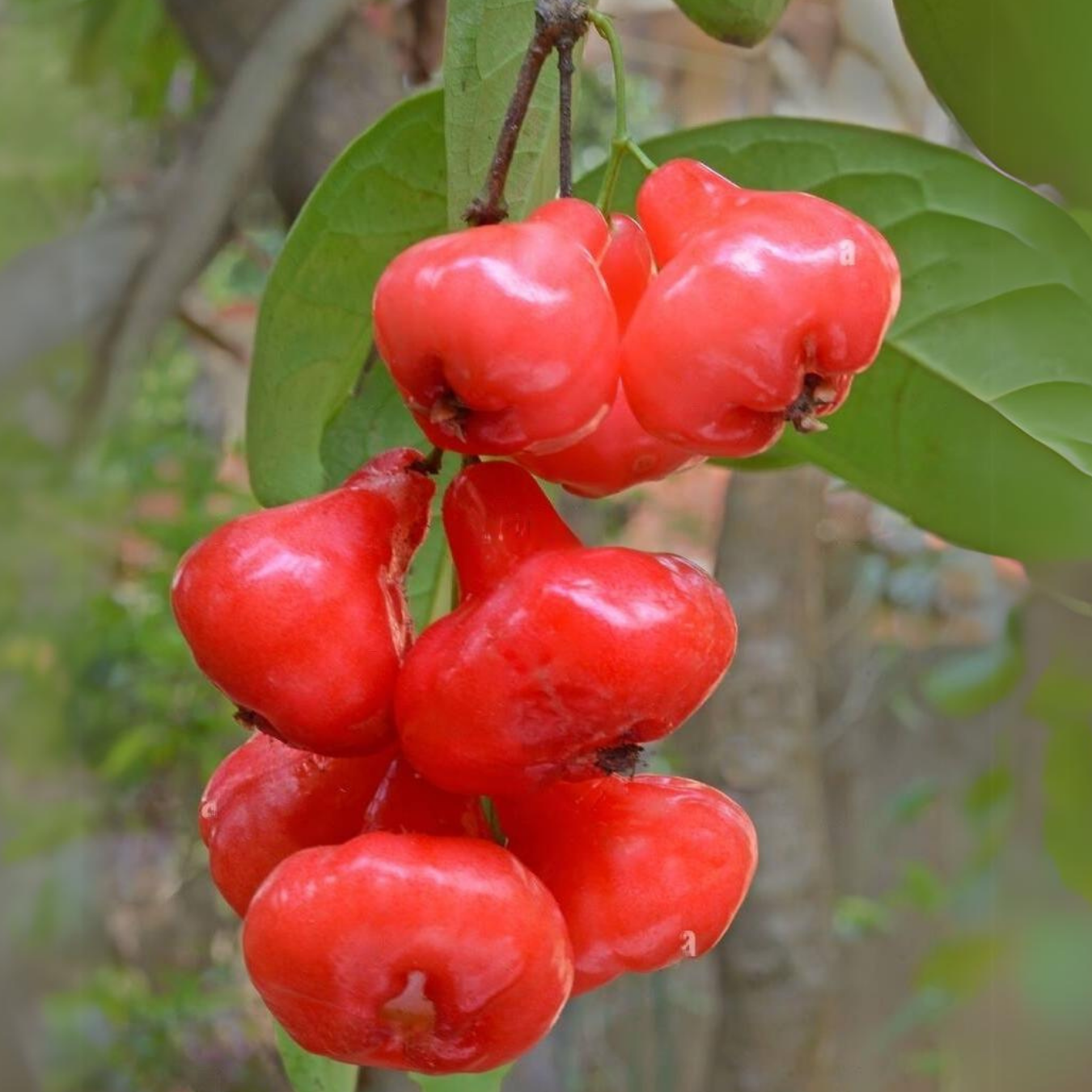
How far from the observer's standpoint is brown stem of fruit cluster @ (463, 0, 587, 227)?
1.08ft

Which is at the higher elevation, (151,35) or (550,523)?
(550,523)

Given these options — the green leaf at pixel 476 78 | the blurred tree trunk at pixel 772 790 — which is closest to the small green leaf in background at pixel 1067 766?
the green leaf at pixel 476 78

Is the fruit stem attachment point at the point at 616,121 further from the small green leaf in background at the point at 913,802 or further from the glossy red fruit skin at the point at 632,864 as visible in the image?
the small green leaf in background at the point at 913,802

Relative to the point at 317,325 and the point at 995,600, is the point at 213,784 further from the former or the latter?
the point at 995,600

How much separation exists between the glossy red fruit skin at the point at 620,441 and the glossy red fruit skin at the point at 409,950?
0.31ft

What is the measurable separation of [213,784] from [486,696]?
11cm

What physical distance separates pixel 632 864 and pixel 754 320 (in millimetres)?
131

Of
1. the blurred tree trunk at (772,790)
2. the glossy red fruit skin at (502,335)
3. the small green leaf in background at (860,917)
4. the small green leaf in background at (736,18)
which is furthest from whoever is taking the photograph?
the small green leaf in background at (860,917)

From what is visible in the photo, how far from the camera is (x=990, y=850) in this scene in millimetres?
962

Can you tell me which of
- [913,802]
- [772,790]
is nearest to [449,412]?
[772,790]

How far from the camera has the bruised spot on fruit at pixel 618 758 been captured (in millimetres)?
324

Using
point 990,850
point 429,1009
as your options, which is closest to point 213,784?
point 429,1009

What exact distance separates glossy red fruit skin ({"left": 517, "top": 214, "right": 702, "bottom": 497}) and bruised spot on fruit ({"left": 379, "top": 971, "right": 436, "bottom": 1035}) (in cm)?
12

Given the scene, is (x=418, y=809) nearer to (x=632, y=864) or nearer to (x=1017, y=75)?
(x=632, y=864)
